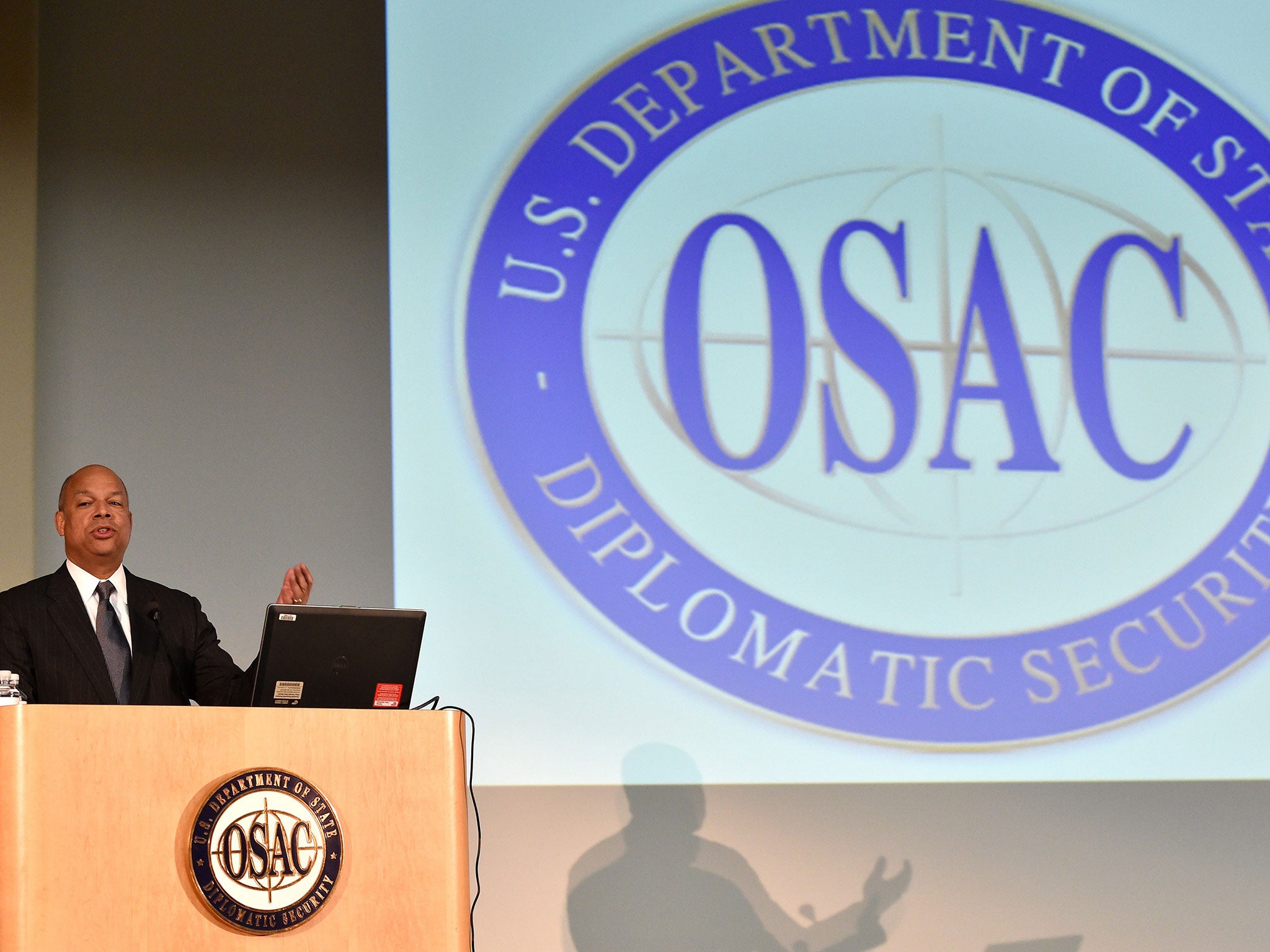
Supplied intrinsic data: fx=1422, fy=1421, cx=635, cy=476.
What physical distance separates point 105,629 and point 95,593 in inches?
2.8

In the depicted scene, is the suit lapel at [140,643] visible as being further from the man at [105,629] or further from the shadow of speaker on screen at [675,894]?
the shadow of speaker on screen at [675,894]

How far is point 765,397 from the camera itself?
3.41 m

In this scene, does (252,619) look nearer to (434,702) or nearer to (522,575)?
(522,575)

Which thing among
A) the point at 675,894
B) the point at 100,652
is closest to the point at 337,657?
the point at 100,652

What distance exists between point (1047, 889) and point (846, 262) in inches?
63.0

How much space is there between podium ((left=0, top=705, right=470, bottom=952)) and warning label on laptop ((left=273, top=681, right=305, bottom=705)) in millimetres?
221

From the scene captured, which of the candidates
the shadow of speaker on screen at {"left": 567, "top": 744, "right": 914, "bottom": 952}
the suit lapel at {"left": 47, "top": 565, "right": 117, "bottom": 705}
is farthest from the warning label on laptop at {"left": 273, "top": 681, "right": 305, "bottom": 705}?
the shadow of speaker on screen at {"left": 567, "top": 744, "right": 914, "bottom": 952}

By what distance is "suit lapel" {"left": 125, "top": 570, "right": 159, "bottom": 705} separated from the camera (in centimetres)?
268

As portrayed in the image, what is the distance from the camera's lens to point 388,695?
2.26m

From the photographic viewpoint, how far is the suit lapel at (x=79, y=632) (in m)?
2.61

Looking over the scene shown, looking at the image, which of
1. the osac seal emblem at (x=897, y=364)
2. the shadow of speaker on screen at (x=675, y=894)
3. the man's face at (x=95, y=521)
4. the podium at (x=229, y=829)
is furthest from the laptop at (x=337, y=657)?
the shadow of speaker on screen at (x=675, y=894)

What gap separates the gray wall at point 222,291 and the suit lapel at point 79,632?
74 centimetres

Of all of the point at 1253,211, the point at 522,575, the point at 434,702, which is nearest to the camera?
the point at 434,702

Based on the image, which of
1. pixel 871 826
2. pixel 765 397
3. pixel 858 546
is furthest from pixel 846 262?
pixel 871 826
